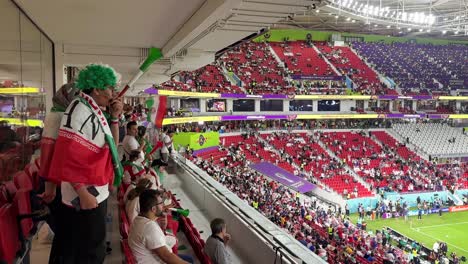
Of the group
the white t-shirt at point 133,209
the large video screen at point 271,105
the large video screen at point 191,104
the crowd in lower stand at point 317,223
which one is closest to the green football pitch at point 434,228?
the crowd in lower stand at point 317,223

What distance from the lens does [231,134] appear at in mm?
30359

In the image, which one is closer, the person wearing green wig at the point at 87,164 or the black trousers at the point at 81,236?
the person wearing green wig at the point at 87,164

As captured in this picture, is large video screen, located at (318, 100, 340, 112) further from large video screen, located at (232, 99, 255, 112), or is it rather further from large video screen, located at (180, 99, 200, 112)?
large video screen, located at (180, 99, 200, 112)

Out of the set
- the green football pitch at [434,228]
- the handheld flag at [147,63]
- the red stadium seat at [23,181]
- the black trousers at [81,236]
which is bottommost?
the green football pitch at [434,228]

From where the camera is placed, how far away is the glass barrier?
3.02m

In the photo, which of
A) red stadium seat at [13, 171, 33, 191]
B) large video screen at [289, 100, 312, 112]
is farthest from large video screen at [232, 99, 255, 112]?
red stadium seat at [13, 171, 33, 191]

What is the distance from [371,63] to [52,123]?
43.8 meters

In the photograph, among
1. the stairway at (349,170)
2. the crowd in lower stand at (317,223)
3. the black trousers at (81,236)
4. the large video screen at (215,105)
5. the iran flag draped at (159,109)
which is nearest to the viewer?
the black trousers at (81,236)

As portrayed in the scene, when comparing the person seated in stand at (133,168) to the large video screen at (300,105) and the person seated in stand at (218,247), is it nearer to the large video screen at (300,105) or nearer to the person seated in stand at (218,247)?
the person seated in stand at (218,247)

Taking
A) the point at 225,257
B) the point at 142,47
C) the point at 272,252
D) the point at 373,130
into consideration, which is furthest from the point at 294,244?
the point at 373,130

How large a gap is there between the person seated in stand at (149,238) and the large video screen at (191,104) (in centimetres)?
2788

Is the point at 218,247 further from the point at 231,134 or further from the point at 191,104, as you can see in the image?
the point at 191,104

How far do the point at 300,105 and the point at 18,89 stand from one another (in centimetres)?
3330

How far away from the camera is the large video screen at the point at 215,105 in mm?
31812
